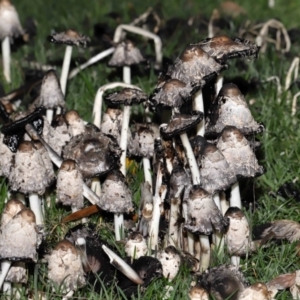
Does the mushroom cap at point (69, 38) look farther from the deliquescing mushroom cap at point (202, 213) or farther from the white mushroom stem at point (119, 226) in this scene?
the deliquescing mushroom cap at point (202, 213)

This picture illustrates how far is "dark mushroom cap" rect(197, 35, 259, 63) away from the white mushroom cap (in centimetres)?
86

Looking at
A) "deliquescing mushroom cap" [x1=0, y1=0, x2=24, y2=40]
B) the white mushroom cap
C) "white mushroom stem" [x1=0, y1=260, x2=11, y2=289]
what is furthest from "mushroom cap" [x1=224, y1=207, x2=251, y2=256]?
"deliquescing mushroom cap" [x1=0, y1=0, x2=24, y2=40]

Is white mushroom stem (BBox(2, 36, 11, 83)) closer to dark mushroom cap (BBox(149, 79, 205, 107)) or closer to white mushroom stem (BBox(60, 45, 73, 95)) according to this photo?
white mushroom stem (BBox(60, 45, 73, 95))

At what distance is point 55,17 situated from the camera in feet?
20.0

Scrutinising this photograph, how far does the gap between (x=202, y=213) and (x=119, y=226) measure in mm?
553

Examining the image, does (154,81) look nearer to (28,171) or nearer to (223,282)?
(28,171)

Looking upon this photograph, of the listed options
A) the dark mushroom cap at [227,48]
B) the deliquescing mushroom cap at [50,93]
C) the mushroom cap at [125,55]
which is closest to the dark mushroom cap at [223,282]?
the dark mushroom cap at [227,48]

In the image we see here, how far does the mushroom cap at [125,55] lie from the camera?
4.14 m

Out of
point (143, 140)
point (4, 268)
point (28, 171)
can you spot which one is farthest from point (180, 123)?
point (4, 268)

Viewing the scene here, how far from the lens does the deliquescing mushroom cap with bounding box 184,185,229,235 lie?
301 cm

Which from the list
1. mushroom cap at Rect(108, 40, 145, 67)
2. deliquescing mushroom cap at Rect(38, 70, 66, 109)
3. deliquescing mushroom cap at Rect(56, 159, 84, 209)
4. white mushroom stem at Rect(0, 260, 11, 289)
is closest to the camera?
white mushroom stem at Rect(0, 260, 11, 289)

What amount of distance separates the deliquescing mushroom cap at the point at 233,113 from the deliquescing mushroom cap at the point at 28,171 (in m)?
0.79

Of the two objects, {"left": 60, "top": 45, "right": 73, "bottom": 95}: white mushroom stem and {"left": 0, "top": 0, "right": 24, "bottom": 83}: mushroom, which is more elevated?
{"left": 0, "top": 0, "right": 24, "bottom": 83}: mushroom

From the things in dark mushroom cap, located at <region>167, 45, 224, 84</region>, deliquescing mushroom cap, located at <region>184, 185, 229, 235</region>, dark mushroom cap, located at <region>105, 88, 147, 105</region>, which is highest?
dark mushroom cap, located at <region>167, 45, 224, 84</region>
